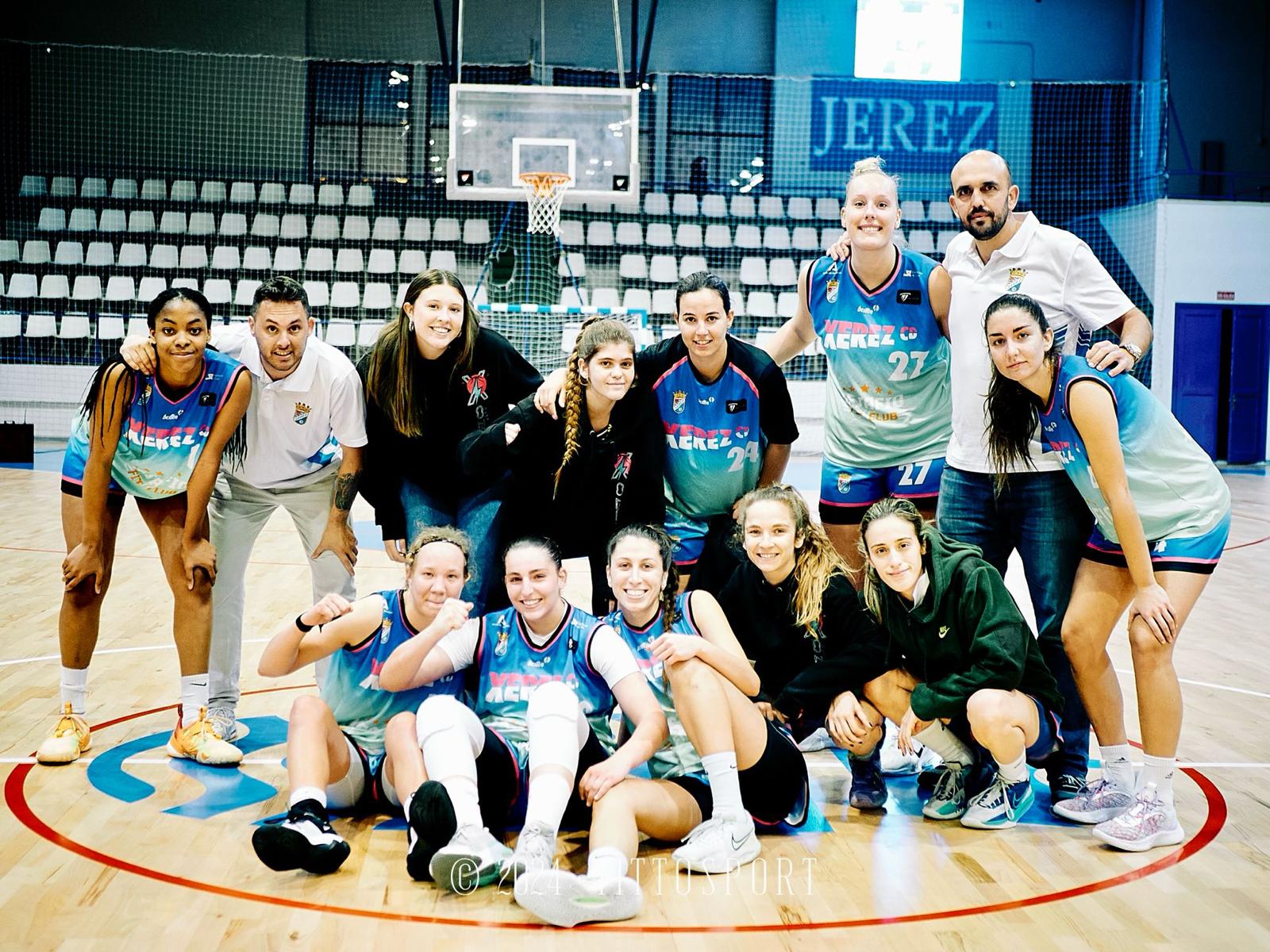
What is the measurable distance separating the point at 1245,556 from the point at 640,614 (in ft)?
22.4

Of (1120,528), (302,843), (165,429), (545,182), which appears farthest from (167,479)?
(545,182)

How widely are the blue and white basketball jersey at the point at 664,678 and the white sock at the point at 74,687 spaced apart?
1.93 meters

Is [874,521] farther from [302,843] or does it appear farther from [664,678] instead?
[302,843]

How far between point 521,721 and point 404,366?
1330mm

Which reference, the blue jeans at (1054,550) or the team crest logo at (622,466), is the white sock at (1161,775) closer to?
the blue jeans at (1054,550)

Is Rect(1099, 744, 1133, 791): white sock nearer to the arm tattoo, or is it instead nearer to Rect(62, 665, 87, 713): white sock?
the arm tattoo

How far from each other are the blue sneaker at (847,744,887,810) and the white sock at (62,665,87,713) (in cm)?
259

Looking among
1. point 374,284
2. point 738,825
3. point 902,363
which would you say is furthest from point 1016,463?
point 374,284

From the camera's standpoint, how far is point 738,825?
9.75 feet

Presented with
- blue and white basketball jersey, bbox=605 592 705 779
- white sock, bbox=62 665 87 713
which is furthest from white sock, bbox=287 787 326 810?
white sock, bbox=62 665 87 713

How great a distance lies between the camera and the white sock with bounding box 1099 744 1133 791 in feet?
11.2

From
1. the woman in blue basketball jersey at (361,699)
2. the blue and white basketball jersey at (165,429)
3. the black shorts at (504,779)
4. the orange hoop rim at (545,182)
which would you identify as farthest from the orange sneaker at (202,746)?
the orange hoop rim at (545,182)

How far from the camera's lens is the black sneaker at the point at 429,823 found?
271cm

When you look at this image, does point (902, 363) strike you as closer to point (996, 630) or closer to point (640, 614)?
point (996, 630)
